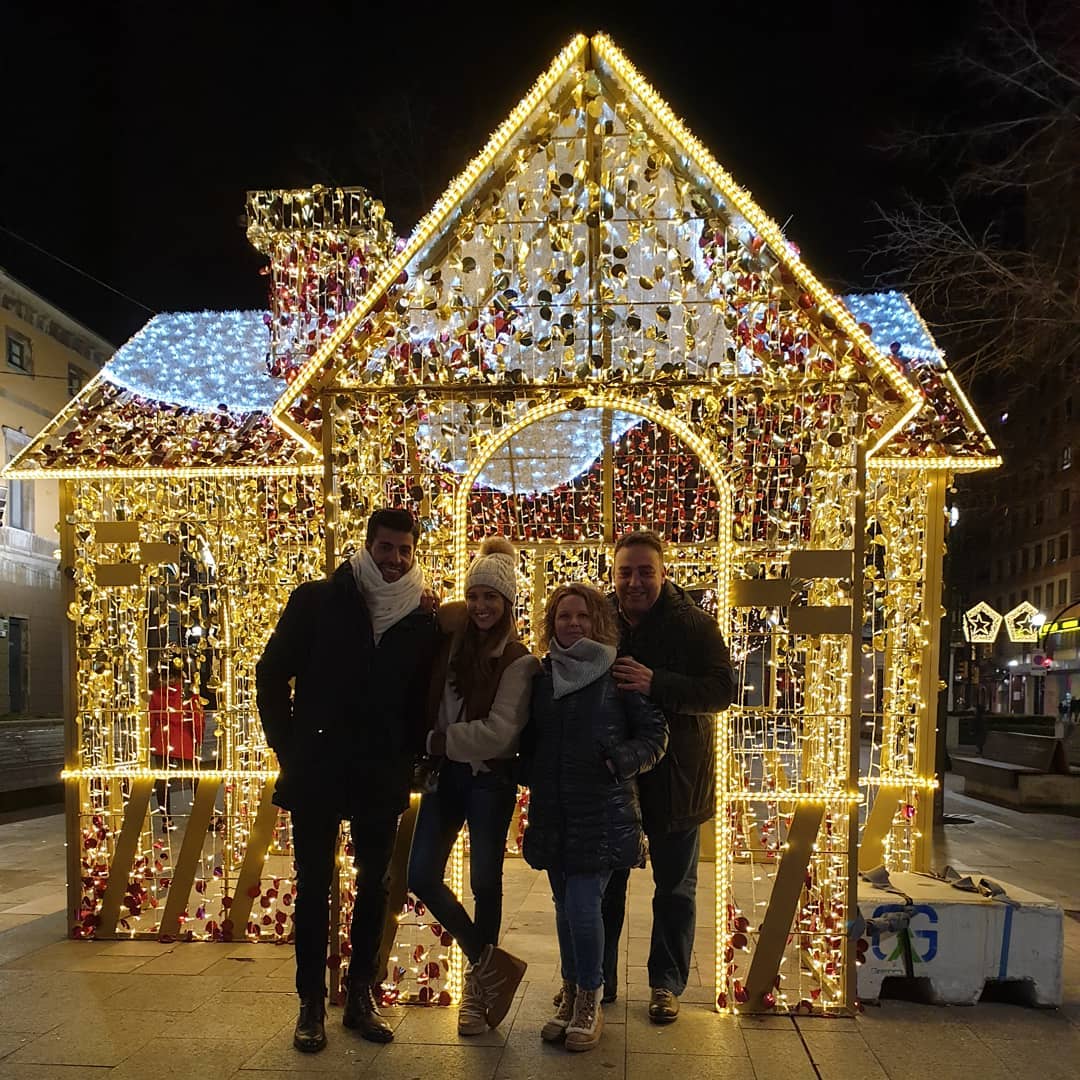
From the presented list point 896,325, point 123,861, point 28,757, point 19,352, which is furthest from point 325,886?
point 19,352

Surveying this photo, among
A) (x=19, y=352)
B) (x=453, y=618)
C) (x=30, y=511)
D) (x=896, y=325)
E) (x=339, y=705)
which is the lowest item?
(x=339, y=705)

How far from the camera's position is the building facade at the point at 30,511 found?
2370cm

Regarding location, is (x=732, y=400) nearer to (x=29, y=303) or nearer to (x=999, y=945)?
(x=999, y=945)

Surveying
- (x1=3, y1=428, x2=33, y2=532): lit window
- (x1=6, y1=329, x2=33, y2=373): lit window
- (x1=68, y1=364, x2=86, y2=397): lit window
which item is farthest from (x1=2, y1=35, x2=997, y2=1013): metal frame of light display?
(x1=68, y1=364, x2=86, y2=397): lit window

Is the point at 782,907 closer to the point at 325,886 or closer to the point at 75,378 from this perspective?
the point at 325,886

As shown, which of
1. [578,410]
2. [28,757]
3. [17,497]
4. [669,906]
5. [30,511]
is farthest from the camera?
[30,511]

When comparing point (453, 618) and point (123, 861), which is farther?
point (123, 861)

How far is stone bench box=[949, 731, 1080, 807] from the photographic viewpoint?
37.3 feet

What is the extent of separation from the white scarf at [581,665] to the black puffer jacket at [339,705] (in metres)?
0.59

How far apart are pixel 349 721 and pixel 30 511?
82.5 feet

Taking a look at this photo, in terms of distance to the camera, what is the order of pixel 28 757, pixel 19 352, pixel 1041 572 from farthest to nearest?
pixel 1041 572, pixel 19 352, pixel 28 757

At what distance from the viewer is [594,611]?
3.80m

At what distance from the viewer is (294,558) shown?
7.14 metres

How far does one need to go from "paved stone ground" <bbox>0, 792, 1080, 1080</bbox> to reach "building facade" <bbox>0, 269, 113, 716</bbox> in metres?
20.7
